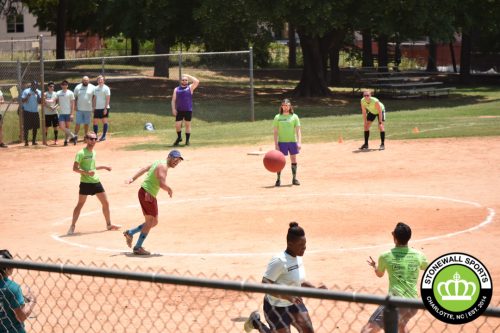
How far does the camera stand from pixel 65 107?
34500mm

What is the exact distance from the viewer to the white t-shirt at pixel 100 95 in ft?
114

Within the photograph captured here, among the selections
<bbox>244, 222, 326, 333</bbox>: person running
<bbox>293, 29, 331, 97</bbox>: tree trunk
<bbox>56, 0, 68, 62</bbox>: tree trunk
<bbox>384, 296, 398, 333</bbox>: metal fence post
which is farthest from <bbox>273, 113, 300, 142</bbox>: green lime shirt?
<bbox>56, 0, 68, 62</bbox>: tree trunk

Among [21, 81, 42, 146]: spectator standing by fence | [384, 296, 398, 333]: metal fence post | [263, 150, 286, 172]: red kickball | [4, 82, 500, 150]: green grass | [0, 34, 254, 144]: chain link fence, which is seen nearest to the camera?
[384, 296, 398, 333]: metal fence post

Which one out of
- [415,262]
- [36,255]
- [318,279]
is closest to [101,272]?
[415,262]

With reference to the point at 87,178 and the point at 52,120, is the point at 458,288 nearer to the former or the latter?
the point at 87,178

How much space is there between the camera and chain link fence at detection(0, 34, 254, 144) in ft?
123

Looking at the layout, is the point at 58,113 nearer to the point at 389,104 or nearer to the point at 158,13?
the point at 158,13

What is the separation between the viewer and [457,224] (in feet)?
62.5

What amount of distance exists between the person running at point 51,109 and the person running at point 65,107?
0.21 metres

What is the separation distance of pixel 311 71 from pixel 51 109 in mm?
21394

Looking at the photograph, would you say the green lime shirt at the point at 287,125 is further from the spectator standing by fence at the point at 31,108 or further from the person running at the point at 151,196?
the spectator standing by fence at the point at 31,108

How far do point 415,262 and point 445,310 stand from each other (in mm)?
5031

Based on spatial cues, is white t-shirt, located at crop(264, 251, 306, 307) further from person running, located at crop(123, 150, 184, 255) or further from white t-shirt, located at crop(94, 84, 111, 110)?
white t-shirt, located at crop(94, 84, 111, 110)

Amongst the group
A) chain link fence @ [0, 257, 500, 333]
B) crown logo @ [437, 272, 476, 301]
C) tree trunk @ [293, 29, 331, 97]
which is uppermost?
tree trunk @ [293, 29, 331, 97]
